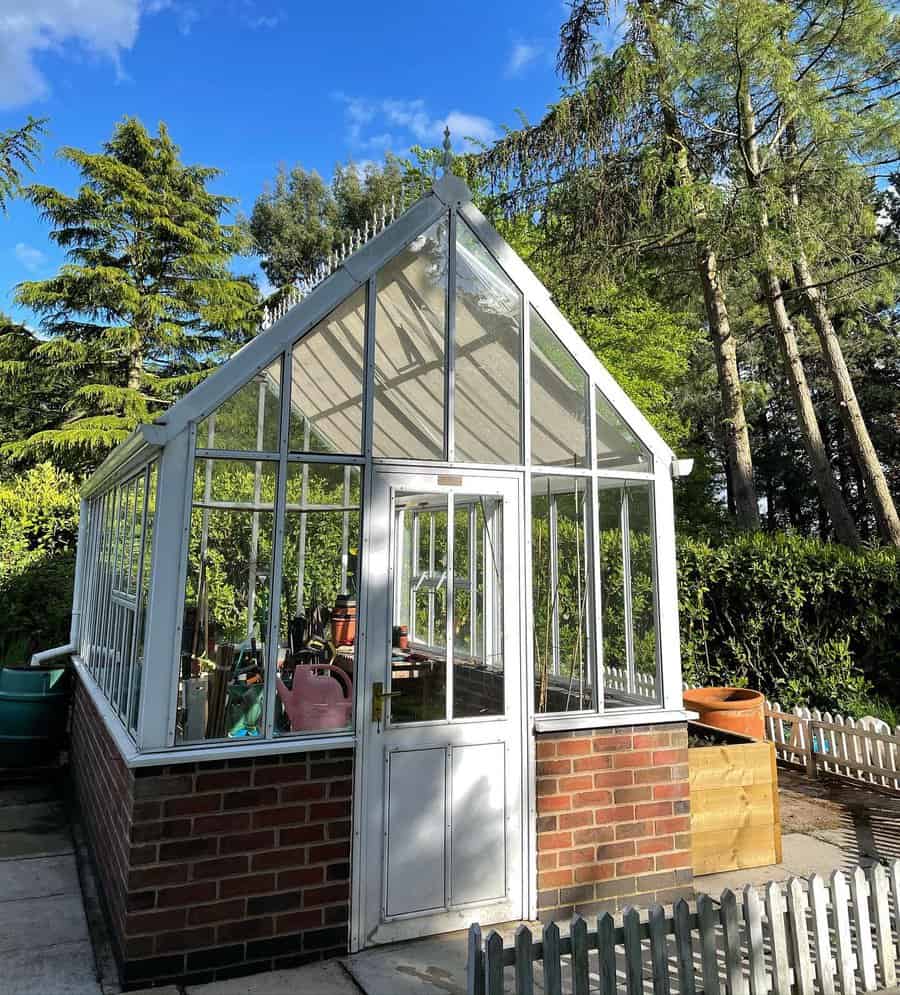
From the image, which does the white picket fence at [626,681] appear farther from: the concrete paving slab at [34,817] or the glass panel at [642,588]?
the concrete paving slab at [34,817]

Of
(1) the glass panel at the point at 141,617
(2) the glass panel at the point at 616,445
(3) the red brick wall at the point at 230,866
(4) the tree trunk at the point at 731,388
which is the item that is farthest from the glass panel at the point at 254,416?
(4) the tree trunk at the point at 731,388

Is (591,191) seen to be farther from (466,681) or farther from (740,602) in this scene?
(466,681)

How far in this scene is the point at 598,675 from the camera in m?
4.12

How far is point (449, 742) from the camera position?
3.77 m

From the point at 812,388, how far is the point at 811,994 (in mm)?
23088

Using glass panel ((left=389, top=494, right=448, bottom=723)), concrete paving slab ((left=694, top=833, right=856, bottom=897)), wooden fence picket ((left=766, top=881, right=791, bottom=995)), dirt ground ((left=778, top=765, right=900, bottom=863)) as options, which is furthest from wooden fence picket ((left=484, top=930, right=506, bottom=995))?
dirt ground ((left=778, top=765, right=900, bottom=863))

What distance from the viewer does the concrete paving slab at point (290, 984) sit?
313 cm

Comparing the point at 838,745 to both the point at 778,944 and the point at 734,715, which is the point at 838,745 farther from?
the point at 778,944

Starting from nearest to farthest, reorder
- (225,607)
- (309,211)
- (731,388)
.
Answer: (225,607) < (731,388) < (309,211)

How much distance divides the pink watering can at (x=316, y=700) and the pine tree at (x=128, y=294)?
13.0 meters

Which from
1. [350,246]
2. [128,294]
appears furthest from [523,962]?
[128,294]

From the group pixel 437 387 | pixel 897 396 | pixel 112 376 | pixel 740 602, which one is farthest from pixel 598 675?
pixel 897 396

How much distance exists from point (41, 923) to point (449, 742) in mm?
2465

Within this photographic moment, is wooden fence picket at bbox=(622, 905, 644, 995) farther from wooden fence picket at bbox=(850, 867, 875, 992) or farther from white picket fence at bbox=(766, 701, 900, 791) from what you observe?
white picket fence at bbox=(766, 701, 900, 791)
